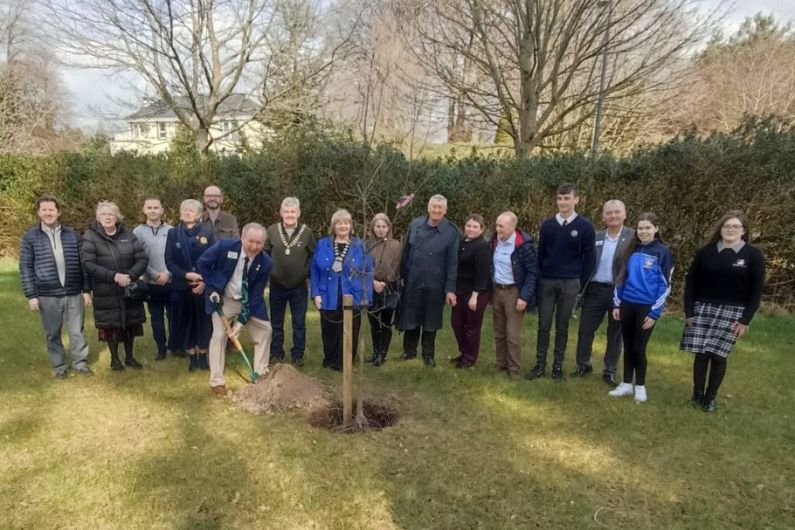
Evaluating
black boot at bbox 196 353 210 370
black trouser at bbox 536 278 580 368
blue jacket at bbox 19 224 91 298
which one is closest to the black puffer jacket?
blue jacket at bbox 19 224 91 298

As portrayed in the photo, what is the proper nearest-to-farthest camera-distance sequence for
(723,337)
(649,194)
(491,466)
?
1. (491,466)
2. (723,337)
3. (649,194)

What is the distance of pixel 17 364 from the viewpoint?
19.0ft

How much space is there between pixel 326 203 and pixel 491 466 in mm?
7257

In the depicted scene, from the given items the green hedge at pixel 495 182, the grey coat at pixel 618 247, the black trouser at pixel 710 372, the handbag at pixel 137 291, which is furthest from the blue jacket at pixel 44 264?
the black trouser at pixel 710 372

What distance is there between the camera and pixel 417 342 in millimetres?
6258

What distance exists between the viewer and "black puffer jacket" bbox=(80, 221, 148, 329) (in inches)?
201

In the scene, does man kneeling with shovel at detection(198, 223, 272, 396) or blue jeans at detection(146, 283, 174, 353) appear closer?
man kneeling with shovel at detection(198, 223, 272, 396)

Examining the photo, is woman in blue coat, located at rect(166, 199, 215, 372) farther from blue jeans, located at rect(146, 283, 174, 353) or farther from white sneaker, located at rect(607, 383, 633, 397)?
white sneaker, located at rect(607, 383, 633, 397)

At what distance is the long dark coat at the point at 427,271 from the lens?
5.57 metres

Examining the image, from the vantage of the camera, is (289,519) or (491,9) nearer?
(289,519)

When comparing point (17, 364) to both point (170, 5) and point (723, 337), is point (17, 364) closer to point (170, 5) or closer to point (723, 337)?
point (723, 337)

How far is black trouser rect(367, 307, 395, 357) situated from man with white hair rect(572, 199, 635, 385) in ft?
6.86

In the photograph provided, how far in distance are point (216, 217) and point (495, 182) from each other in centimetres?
512

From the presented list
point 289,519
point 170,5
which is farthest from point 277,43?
point 289,519
